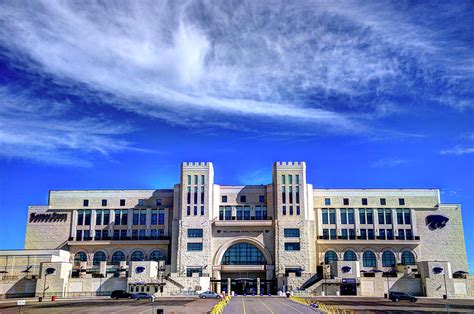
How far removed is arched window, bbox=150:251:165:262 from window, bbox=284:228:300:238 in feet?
78.5

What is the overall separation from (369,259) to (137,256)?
43801 mm

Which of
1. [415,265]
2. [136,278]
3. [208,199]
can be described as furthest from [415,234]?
[136,278]

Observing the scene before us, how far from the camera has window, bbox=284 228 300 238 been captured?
96250 millimetres

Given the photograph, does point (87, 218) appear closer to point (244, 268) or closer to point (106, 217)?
point (106, 217)

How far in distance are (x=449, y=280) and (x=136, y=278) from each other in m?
51.7

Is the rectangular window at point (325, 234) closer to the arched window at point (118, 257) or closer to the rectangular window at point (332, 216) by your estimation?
the rectangular window at point (332, 216)

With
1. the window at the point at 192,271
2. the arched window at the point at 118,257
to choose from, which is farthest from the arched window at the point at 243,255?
the arched window at the point at 118,257

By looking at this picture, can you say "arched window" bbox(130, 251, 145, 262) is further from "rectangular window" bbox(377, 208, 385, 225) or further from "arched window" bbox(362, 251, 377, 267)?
"rectangular window" bbox(377, 208, 385, 225)

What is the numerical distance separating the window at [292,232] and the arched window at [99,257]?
3451 cm

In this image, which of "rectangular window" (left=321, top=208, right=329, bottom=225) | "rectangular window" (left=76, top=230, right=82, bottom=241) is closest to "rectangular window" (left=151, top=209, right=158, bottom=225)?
"rectangular window" (left=76, top=230, right=82, bottom=241)

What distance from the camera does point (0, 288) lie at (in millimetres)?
Result: 86188

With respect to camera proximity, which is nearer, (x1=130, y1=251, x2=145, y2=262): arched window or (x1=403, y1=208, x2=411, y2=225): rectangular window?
(x1=130, y1=251, x2=145, y2=262): arched window

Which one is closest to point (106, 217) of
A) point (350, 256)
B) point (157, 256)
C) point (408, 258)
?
point (157, 256)

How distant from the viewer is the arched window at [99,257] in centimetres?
9899
